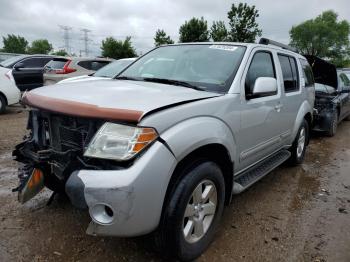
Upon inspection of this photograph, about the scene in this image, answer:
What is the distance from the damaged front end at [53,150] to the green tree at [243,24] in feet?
71.5

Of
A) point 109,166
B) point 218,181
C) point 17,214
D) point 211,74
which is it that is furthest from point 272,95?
point 17,214

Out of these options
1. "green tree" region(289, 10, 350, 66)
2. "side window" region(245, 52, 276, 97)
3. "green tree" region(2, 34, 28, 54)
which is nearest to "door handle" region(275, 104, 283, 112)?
"side window" region(245, 52, 276, 97)

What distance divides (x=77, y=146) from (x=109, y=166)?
40cm

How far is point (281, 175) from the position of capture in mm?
4934

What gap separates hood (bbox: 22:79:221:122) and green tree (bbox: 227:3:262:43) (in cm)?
2142

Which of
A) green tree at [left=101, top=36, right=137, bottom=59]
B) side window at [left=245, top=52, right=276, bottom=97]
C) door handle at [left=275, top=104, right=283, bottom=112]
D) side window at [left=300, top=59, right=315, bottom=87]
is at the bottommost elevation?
green tree at [left=101, top=36, right=137, bottom=59]

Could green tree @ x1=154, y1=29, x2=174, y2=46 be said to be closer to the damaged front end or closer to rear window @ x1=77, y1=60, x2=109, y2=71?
rear window @ x1=77, y1=60, x2=109, y2=71

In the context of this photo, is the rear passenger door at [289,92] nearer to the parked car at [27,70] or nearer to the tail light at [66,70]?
the tail light at [66,70]

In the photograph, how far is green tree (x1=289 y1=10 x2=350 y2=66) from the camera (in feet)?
251

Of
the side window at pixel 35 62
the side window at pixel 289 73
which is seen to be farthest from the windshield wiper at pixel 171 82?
the side window at pixel 35 62

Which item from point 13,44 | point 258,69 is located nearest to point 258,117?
point 258,69

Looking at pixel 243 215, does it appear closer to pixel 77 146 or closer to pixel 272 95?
pixel 272 95

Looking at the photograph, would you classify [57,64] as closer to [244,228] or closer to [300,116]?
[300,116]

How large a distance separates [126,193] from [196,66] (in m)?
1.81
